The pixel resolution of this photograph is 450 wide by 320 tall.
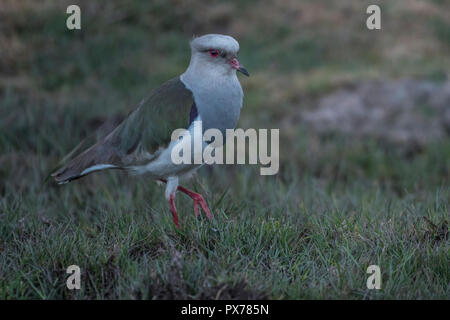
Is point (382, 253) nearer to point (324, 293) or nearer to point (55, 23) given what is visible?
point (324, 293)

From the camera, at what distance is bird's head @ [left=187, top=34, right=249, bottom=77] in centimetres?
349

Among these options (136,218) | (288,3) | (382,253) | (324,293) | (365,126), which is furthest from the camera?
(288,3)

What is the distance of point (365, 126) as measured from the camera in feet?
24.7

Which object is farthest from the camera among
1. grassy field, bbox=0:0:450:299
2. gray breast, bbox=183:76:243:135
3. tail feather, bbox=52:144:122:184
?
tail feather, bbox=52:144:122:184

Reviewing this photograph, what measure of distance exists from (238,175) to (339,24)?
548cm

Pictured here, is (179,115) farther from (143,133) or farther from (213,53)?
(213,53)

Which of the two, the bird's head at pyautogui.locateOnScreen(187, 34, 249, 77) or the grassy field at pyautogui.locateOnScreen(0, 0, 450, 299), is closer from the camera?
the grassy field at pyautogui.locateOnScreen(0, 0, 450, 299)

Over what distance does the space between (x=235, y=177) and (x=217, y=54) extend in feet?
8.43

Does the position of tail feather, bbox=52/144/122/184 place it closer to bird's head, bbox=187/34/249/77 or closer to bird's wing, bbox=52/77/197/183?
bird's wing, bbox=52/77/197/183

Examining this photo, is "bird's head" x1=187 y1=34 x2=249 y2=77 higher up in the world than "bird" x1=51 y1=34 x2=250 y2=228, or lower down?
higher up

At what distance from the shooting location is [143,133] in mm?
3627

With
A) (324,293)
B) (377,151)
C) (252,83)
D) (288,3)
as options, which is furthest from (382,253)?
(288,3)

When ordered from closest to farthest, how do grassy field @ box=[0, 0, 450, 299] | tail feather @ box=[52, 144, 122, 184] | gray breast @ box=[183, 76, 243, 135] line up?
grassy field @ box=[0, 0, 450, 299]
gray breast @ box=[183, 76, 243, 135]
tail feather @ box=[52, 144, 122, 184]

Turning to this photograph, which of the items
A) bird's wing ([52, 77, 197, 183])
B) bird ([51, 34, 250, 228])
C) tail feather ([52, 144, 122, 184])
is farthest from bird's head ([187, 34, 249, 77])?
tail feather ([52, 144, 122, 184])
